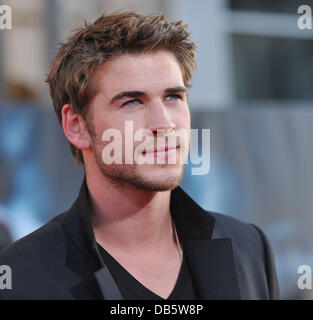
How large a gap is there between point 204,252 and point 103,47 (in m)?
0.86

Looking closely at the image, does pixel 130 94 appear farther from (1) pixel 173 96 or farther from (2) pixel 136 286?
(2) pixel 136 286

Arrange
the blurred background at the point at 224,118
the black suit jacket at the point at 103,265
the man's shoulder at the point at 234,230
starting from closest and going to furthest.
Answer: the black suit jacket at the point at 103,265 < the man's shoulder at the point at 234,230 < the blurred background at the point at 224,118

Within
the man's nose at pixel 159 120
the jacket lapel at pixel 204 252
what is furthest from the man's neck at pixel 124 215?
the man's nose at pixel 159 120

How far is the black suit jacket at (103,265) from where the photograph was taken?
1.66 m

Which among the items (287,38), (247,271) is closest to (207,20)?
(287,38)

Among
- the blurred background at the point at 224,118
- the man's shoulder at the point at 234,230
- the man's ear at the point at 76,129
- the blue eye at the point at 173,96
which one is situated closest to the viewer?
the blue eye at the point at 173,96

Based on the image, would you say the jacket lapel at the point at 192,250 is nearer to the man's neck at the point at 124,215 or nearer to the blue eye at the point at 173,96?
the man's neck at the point at 124,215

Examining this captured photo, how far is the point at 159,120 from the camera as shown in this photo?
1694mm

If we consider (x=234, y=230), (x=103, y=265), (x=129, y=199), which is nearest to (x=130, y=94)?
(x=129, y=199)

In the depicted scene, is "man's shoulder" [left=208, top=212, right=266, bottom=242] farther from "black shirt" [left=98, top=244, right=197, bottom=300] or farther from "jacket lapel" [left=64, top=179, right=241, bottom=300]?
"black shirt" [left=98, top=244, right=197, bottom=300]

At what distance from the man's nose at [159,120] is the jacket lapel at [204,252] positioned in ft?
1.22

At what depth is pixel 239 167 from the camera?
3643 mm
